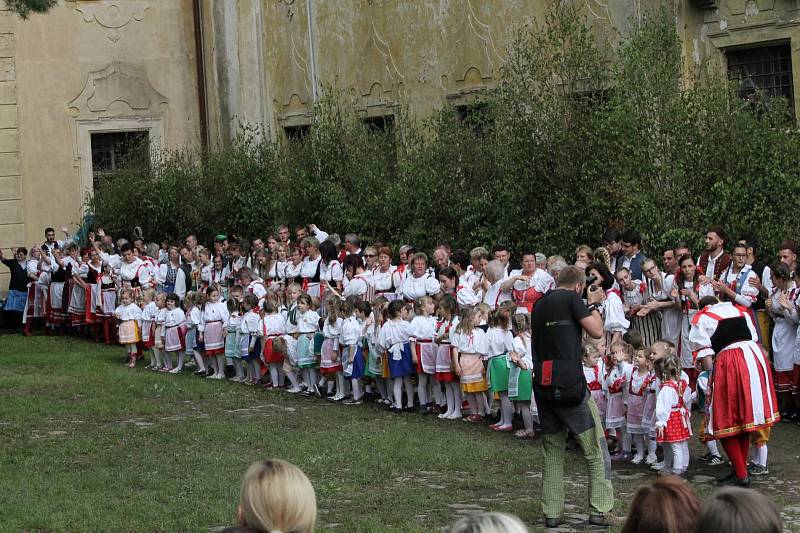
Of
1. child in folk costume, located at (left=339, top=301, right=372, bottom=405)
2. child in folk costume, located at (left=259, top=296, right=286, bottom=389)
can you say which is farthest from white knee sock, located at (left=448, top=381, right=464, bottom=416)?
child in folk costume, located at (left=259, top=296, right=286, bottom=389)

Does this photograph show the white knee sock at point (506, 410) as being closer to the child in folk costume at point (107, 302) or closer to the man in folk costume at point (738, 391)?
the man in folk costume at point (738, 391)

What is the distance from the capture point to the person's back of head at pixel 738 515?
394 centimetres

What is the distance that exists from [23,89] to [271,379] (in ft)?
49.7

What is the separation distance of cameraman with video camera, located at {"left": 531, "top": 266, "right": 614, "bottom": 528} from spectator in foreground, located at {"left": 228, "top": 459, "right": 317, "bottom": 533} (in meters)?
5.38

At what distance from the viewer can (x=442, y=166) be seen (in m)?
20.6

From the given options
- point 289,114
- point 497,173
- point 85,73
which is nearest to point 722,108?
point 497,173

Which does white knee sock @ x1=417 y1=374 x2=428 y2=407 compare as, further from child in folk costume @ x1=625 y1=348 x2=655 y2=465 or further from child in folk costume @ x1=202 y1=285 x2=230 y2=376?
child in folk costume @ x1=202 y1=285 x2=230 y2=376

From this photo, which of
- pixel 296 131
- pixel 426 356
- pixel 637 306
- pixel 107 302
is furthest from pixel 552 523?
pixel 296 131

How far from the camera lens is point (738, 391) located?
10.9 meters

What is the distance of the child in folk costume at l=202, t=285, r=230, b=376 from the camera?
20000 millimetres

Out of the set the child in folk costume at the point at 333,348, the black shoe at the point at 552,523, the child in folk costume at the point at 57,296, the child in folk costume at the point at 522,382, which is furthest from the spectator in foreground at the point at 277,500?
the child in folk costume at the point at 57,296

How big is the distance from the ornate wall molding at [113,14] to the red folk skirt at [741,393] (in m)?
23.8

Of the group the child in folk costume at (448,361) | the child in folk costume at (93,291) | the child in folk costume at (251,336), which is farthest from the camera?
the child in folk costume at (93,291)

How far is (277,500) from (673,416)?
294 inches
